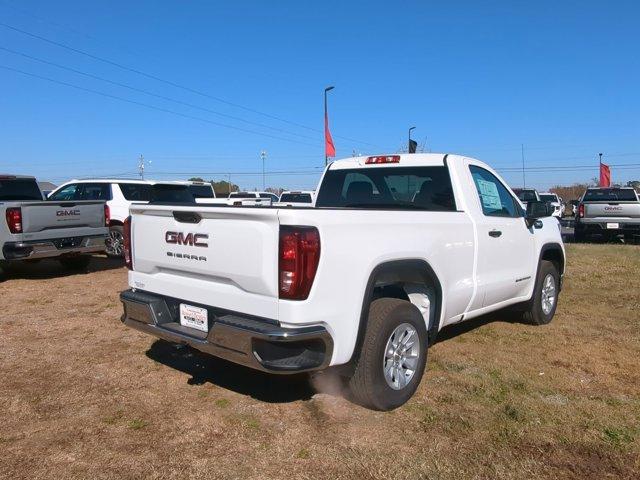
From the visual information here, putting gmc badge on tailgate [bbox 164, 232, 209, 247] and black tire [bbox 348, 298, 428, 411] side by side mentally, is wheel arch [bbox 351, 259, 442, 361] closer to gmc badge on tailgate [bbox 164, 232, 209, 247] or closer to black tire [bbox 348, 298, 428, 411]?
black tire [bbox 348, 298, 428, 411]

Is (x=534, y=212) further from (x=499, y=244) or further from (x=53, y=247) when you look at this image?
(x=53, y=247)

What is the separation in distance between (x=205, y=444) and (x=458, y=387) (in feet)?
6.77

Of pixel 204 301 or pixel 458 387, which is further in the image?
pixel 458 387

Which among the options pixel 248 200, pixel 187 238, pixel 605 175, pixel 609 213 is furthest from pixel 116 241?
pixel 605 175

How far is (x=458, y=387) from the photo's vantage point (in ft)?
14.5

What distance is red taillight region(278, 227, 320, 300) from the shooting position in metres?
3.23

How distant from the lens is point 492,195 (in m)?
5.50

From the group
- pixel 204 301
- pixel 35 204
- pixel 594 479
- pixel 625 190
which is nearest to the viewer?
pixel 594 479

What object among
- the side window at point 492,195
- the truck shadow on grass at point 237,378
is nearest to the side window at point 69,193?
the truck shadow on grass at point 237,378

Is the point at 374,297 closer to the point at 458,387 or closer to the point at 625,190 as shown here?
the point at 458,387

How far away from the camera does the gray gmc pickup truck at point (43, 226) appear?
8602 mm

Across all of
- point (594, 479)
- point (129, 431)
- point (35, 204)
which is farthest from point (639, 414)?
point (35, 204)

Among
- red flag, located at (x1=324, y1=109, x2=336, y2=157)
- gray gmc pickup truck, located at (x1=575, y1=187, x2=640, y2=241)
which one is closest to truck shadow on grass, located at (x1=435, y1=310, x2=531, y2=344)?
gray gmc pickup truck, located at (x1=575, y1=187, x2=640, y2=241)

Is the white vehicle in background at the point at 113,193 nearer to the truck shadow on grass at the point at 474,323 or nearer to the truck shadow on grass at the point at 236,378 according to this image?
the truck shadow on grass at the point at 236,378
